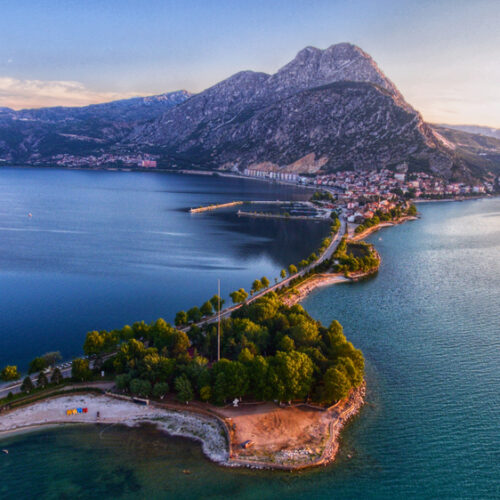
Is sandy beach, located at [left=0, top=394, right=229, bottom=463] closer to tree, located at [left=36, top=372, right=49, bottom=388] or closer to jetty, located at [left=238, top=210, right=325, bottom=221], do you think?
tree, located at [left=36, top=372, right=49, bottom=388]

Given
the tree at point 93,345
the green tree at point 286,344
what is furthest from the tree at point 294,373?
the tree at point 93,345

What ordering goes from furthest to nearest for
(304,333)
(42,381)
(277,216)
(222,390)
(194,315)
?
1. (277,216)
2. (194,315)
3. (304,333)
4. (42,381)
5. (222,390)

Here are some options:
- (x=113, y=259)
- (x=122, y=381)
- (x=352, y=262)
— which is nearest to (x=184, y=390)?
(x=122, y=381)

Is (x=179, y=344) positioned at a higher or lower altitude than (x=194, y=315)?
higher

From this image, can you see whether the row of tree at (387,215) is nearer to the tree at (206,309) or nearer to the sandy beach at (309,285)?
the sandy beach at (309,285)

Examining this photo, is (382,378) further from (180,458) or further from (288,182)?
(288,182)

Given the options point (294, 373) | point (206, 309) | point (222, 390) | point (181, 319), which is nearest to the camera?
point (222, 390)

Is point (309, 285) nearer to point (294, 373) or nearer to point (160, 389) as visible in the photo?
point (294, 373)
